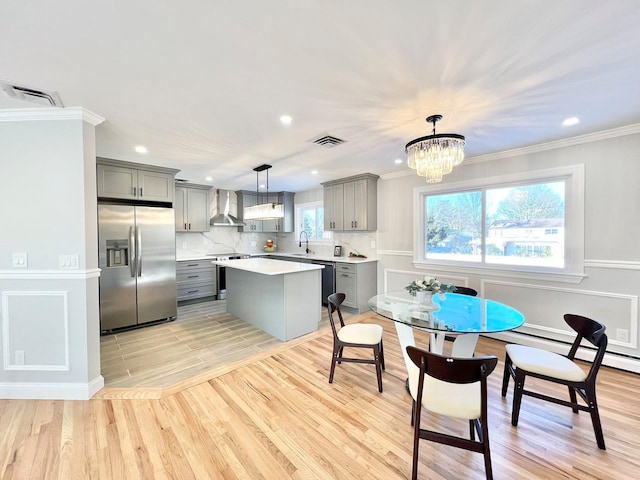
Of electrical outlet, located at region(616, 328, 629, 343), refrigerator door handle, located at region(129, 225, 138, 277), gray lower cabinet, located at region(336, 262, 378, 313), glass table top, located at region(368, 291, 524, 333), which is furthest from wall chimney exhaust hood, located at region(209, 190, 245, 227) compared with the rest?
electrical outlet, located at region(616, 328, 629, 343)

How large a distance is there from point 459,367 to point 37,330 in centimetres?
330

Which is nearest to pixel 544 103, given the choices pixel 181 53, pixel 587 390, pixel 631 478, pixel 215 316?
pixel 587 390

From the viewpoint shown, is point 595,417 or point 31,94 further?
point 31,94

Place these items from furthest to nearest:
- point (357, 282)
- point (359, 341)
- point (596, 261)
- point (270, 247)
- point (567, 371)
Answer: point (270, 247), point (357, 282), point (596, 261), point (359, 341), point (567, 371)

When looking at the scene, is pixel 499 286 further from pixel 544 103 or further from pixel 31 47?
pixel 31 47

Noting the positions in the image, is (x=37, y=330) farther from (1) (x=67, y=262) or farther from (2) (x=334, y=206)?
(2) (x=334, y=206)

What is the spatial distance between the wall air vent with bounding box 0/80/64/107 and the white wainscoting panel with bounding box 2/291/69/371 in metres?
1.55

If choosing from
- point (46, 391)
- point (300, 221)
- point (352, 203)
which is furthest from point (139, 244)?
point (300, 221)

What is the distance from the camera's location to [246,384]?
2523mm

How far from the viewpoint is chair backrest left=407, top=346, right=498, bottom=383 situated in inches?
54.7

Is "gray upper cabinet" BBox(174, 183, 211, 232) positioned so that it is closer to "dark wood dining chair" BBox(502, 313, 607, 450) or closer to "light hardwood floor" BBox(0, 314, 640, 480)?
"light hardwood floor" BBox(0, 314, 640, 480)

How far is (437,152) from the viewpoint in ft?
7.13

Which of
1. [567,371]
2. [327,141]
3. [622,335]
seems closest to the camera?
[567,371]

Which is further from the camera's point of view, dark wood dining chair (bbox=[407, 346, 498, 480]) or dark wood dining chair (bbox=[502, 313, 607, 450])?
dark wood dining chair (bbox=[502, 313, 607, 450])
